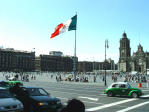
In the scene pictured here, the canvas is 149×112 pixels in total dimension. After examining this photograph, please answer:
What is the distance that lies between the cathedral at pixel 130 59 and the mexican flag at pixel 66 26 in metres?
117

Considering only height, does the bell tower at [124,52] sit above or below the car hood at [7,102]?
above

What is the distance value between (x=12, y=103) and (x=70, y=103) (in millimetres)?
5204

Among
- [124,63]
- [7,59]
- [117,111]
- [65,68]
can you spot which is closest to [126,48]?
[124,63]

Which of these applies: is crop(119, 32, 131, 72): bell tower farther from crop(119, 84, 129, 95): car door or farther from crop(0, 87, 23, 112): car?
crop(0, 87, 23, 112): car

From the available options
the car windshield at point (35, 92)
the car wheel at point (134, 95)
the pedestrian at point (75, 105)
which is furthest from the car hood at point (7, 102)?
the car wheel at point (134, 95)

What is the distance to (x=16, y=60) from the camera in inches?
5620

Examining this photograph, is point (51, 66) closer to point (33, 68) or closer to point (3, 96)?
point (33, 68)

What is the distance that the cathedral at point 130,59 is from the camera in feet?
480

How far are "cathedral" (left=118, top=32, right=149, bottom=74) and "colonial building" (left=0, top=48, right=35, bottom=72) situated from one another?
70206mm

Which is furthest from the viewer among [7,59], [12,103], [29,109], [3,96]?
[7,59]

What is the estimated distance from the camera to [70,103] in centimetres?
322

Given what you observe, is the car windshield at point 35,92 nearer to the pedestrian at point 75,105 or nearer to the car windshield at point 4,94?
the car windshield at point 4,94

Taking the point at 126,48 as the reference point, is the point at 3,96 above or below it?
below

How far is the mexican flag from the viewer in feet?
109
